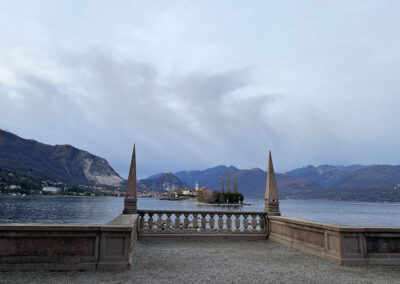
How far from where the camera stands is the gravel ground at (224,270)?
695cm

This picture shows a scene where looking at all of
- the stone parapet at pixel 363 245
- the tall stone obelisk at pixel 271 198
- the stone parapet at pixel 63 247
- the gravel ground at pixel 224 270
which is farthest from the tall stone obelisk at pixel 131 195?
the stone parapet at pixel 363 245

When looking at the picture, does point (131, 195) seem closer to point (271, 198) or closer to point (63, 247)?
point (271, 198)

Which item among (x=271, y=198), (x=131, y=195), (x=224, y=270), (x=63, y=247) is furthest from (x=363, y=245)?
(x=131, y=195)

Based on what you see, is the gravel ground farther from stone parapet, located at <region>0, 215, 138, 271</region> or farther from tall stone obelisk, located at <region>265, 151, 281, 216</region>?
tall stone obelisk, located at <region>265, 151, 281, 216</region>

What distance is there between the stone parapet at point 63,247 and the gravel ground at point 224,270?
1.01ft

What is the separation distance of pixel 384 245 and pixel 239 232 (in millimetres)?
6639

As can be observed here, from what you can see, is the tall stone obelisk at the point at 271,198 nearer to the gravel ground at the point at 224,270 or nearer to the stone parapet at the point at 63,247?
the gravel ground at the point at 224,270

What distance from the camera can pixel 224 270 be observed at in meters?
8.05

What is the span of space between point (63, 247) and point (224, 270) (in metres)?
4.12

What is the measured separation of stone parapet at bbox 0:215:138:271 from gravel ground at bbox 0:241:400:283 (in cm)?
31

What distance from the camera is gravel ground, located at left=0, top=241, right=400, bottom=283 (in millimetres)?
6953

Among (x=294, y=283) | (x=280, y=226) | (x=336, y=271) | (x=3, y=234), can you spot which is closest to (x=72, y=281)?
(x=3, y=234)

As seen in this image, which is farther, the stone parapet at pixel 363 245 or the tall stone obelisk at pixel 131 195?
the tall stone obelisk at pixel 131 195

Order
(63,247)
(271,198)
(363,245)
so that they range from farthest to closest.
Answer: (271,198) → (363,245) → (63,247)
